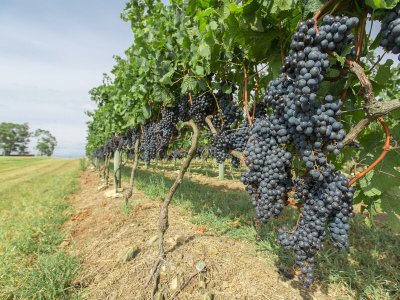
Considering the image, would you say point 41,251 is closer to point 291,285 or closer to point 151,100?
point 151,100

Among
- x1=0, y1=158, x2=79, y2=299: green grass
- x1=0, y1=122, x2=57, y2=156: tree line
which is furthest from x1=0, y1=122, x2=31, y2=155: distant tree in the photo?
x1=0, y1=158, x2=79, y2=299: green grass

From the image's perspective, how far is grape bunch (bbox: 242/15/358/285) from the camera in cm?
146

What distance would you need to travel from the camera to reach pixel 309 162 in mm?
1676

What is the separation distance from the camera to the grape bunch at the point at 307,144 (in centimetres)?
146

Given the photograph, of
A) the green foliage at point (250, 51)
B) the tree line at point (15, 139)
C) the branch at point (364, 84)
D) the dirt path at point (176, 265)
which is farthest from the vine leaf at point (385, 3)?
the tree line at point (15, 139)

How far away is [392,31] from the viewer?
1336 mm

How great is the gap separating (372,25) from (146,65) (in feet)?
11.8

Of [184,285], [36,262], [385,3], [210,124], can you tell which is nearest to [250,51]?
[385,3]

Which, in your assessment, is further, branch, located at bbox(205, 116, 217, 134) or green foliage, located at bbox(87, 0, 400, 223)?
branch, located at bbox(205, 116, 217, 134)

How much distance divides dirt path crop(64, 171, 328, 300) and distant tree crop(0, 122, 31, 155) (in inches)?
5909

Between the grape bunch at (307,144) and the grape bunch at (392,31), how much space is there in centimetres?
17

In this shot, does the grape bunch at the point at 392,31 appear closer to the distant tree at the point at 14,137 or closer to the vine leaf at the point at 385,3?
the vine leaf at the point at 385,3

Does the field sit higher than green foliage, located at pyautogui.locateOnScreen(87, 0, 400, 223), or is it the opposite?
green foliage, located at pyautogui.locateOnScreen(87, 0, 400, 223)

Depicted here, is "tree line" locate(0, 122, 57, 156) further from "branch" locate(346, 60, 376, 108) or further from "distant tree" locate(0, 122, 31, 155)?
"branch" locate(346, 60, 376, 108)
